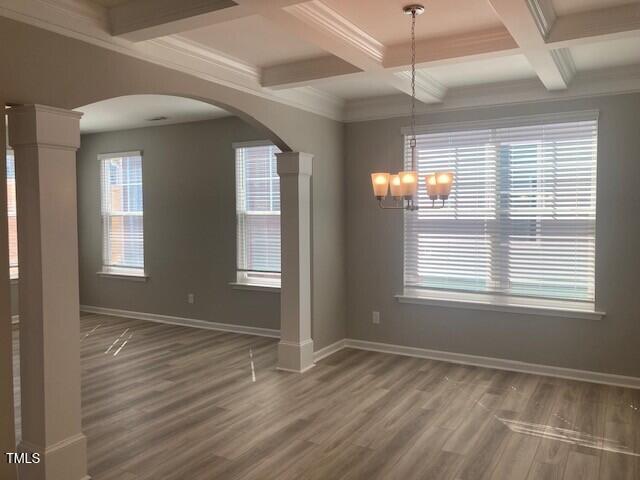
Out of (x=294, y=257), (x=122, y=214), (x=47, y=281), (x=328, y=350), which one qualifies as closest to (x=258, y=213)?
(x=294, y=257)

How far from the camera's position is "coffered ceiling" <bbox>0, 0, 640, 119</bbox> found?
293 cm

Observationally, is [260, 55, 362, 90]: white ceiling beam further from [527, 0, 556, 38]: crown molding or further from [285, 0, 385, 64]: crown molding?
[527, 0, 556, 38]: crown molding

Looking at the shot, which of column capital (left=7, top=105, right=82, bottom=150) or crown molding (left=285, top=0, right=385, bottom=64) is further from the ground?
crown molding (left=285, top=0, right=385, bottom=64)

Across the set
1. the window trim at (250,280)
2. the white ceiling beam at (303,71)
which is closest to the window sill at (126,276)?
the window trim at (250,280)

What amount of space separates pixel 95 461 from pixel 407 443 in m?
1.97

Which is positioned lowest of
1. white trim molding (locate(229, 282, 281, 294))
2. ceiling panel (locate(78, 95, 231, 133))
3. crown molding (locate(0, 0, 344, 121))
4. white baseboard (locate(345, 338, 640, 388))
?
white baseboard (locate(345, 338, 640, 388))

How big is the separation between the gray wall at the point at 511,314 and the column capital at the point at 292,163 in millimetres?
918

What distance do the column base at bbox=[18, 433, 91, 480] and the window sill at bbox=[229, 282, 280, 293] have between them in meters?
3.50

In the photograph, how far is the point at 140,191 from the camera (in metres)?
7.40

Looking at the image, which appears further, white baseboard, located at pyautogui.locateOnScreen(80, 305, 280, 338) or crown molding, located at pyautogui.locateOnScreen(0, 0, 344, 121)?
white baseboard, located at pyautogui.locateOnScreen(80, 305, 280, 338)

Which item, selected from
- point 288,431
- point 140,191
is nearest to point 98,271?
point 140,191

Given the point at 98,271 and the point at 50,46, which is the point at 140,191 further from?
the point at 50,46

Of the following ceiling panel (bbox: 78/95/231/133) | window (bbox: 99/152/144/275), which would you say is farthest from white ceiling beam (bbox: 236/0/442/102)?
window (bbox: 99/152/144/275)

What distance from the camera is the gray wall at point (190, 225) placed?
260 inches
